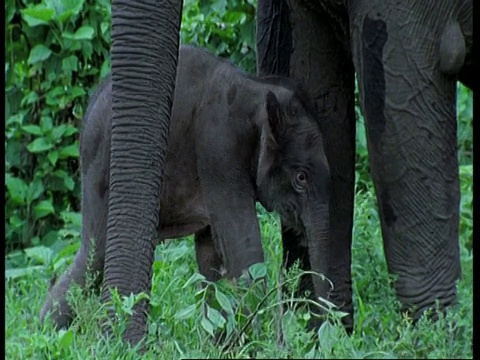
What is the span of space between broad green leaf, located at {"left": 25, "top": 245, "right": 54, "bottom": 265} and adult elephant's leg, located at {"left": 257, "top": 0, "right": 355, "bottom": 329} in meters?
1.72

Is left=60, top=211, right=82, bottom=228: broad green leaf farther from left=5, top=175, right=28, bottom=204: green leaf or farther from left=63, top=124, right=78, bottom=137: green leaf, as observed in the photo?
left=63, top=124, right=78, bottom=137: green leaf

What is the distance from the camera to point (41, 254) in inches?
255

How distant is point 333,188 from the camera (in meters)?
5.02

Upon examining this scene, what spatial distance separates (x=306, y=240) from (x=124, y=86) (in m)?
1.26

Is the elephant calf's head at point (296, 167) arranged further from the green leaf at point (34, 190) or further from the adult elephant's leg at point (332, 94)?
the green leaf at point (34, 190)

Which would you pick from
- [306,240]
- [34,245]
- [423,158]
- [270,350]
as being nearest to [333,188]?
[306,240]

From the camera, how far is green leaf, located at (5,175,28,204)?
712 cm

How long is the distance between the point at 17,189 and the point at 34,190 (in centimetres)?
9

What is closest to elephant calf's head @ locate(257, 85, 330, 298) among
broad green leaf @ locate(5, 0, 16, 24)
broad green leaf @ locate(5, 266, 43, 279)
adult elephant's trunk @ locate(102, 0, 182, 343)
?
adult elephant's trunk @ locate(102, 0, 182, 343)

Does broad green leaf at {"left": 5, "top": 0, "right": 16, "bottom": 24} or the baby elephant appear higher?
broad green leaf at {"left": 5, "top": 0, "right": 16, "bottom": 24}

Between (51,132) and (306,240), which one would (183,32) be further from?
(306,240)

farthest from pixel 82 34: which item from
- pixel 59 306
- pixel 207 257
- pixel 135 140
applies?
pixel 135 140

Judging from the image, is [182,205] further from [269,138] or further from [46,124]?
[46,124]

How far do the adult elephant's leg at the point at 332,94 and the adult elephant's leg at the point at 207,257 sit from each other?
324 mm
